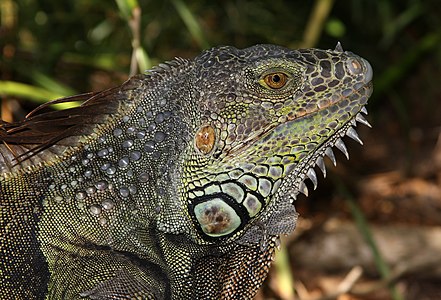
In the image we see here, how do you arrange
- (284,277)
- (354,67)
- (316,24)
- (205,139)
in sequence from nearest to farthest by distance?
(205,139) < (354,67) < (284,277) < (316,24)

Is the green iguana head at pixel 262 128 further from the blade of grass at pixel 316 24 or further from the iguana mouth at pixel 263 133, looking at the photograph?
the blade of grass at pixel 316 24

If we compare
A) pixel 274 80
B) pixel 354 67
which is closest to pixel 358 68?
pixel 354 67

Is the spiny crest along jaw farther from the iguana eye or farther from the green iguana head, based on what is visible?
the iguana eye

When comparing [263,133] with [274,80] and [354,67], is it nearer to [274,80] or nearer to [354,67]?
[274,80]

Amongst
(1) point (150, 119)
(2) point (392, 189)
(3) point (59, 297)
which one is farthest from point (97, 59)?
(2) point (392, 189)

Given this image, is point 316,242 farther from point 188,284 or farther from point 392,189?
point 188,284

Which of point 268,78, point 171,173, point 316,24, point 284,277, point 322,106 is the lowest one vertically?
point 171,173

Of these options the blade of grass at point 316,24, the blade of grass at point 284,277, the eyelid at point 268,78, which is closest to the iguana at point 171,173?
the eyelid at point 268,78
